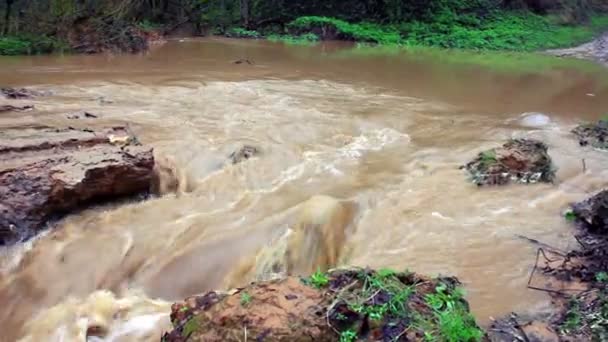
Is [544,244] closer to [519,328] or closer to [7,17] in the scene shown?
[519,328]

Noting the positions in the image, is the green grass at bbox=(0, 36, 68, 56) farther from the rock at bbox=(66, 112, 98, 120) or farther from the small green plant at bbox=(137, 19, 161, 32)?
the rock at bbox=(66, 112, 98, 120)

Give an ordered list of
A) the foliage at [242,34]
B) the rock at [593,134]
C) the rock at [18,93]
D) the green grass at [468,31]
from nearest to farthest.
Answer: the rock at [593,134]
the rock at [18,93]
the green grass at [468,31]
the foliage at [242,34]

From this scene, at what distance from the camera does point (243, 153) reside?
6.78 metres

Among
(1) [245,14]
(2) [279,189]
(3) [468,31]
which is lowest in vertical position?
(2) [279,189]

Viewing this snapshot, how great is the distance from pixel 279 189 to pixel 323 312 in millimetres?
3227

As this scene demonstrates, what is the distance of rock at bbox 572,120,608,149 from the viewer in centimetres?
776

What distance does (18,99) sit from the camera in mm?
8367

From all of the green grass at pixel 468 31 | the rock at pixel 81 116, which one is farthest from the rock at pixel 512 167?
the green grass at pixel 468 31

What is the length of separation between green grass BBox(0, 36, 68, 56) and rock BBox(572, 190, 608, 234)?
1389 centimetres

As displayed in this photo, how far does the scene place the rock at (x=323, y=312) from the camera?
279 centimetres

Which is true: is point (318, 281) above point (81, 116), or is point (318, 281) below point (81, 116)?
above

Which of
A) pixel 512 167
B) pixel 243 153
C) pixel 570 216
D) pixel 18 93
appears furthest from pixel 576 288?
pixel 18 93

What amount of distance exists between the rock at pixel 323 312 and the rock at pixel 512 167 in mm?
3362

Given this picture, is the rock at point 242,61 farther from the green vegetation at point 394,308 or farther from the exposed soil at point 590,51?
the green vegetation at point 394,308
